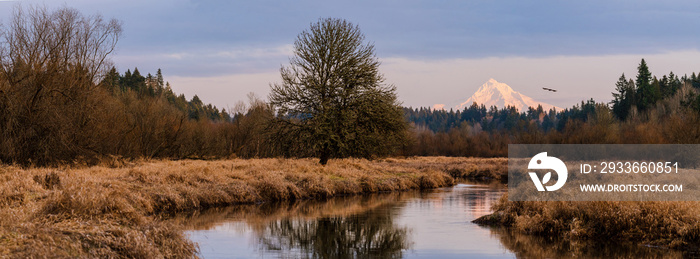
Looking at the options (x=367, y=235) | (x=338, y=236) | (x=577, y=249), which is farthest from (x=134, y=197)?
(x=577, y=249)

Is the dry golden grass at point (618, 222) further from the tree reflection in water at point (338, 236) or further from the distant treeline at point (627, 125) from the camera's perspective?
the distant treeline at point (627, 125)

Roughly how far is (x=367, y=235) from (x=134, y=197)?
772 centimetres

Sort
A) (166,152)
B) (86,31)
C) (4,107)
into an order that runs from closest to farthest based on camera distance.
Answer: (4,107)
(86,31)
(166,152)

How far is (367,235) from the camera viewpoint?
17766 mm

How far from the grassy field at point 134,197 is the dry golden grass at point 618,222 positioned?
31.6ft

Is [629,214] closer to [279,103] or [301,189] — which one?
[301,189]

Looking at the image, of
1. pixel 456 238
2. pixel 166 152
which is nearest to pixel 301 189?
pixel 456 238

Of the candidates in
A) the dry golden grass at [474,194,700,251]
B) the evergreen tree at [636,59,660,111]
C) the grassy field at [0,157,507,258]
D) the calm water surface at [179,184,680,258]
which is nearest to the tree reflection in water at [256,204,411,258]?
the calm water surface at [179,184,680,258]

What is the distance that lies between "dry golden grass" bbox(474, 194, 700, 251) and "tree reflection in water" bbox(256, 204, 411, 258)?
3.87m

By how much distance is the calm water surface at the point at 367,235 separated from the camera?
14.3 m

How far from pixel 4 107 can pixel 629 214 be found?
27.3 m

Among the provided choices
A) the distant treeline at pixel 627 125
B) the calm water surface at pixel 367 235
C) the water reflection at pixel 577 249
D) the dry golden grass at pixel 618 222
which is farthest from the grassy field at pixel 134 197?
the distant treeline at pixel 627 125

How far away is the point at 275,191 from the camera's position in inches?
1035

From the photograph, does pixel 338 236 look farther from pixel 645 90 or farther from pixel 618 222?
pixel 645 90
